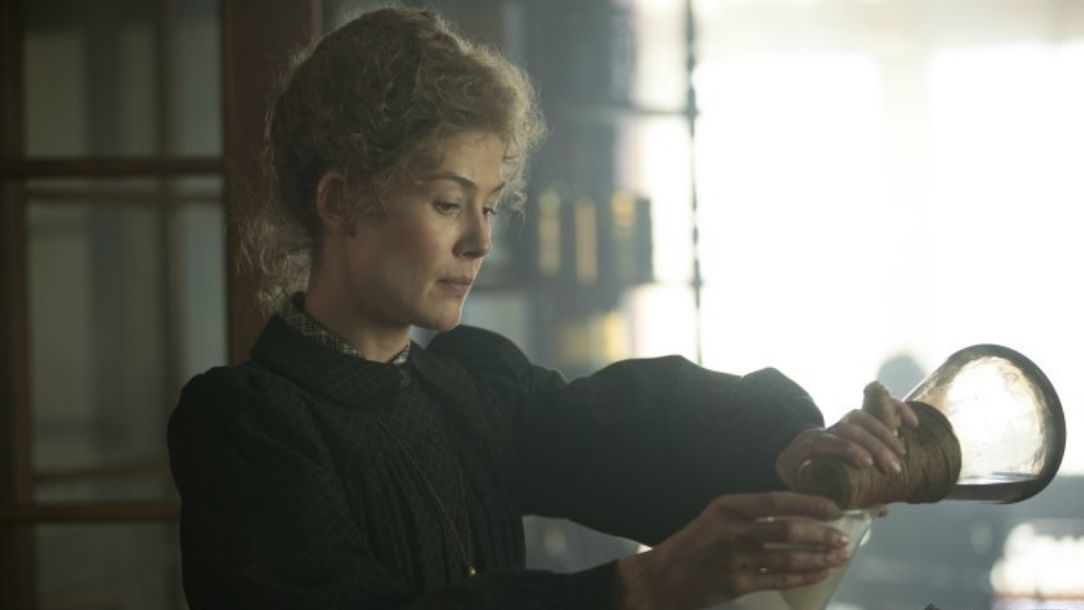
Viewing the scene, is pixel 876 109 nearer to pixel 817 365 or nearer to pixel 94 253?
pixel 817 365

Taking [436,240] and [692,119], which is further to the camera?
[692,119]

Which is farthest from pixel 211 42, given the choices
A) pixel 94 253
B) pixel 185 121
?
pixel 94 253

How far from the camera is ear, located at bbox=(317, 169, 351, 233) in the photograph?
4.30 feet

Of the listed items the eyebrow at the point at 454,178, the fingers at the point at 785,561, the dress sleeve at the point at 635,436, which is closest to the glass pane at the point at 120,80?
the dress sleeve at the point at 635,436

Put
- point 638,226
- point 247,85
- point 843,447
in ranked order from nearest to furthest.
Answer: point 843,447 → point 247,85 → point 638,226

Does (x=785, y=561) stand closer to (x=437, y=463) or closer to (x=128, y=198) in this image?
(x=437, y=463)

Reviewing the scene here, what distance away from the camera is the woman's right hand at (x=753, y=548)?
99 cm

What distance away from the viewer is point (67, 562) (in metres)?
1.95

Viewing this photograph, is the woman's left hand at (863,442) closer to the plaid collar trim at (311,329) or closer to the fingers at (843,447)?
the fingers at (843,447)

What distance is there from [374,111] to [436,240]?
0.14 m

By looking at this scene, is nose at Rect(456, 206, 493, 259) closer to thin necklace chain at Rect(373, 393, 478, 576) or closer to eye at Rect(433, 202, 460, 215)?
eye at Rect(433, 202, 460, 215)

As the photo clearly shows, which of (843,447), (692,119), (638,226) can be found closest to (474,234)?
(843,447)

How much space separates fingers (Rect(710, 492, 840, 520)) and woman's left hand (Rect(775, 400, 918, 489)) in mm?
95

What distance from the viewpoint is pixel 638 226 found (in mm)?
3701
